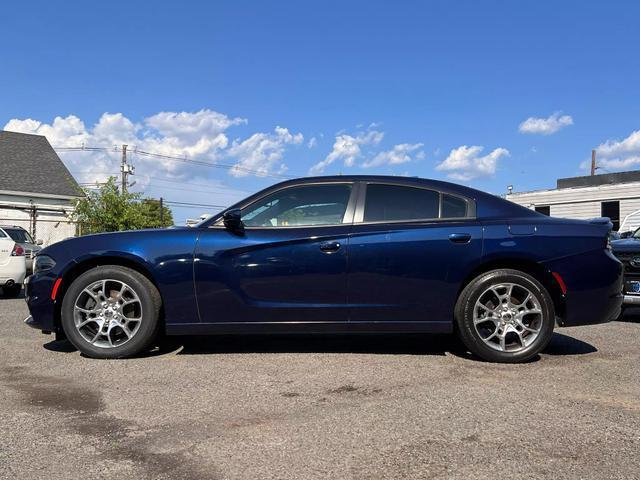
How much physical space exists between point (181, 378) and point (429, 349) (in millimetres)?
2255

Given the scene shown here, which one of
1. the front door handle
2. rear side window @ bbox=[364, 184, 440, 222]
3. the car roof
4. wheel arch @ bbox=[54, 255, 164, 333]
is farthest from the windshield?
rear side window @ bbox=[364, 184, 440, 222]

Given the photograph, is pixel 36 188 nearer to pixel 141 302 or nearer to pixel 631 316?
pixel 141 302

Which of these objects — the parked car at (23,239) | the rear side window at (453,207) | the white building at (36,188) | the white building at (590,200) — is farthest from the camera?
the white building at (36,188)

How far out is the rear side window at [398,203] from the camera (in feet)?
14.7

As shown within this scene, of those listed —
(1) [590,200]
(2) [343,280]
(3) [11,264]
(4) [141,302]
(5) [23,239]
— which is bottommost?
(4) [141,302]

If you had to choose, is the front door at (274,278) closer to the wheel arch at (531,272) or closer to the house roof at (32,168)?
the wheel arch at (531,272)

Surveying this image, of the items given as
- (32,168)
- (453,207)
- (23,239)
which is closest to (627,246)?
(453,207)

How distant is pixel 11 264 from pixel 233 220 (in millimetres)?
6940

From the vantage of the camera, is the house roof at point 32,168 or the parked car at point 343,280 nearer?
the parked car at point 343,280

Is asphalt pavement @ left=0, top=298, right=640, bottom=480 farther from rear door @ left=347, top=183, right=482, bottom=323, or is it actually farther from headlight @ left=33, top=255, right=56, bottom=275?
headlight @ left=33, top=255, right=56, bottom=275

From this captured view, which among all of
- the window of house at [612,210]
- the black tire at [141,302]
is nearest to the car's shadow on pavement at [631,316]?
the black tire at [141,302]

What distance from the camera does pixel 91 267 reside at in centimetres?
455

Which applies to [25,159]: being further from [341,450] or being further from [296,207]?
[341,450]

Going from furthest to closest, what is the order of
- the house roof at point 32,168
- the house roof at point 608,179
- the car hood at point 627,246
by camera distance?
the house roof at point 608,179 → the house roof at point 32,168 → the car hood at point 627,246
